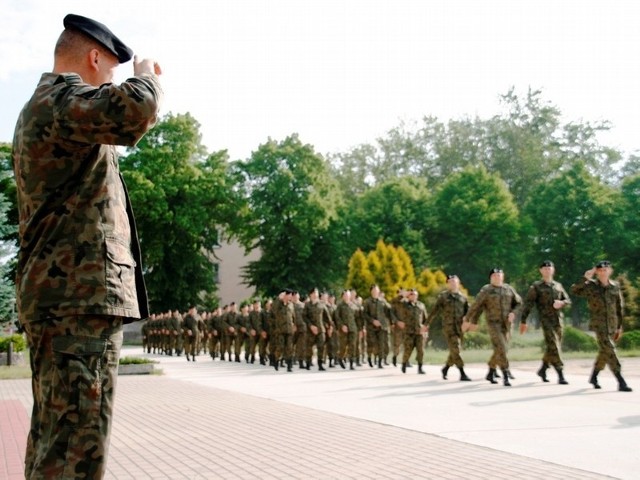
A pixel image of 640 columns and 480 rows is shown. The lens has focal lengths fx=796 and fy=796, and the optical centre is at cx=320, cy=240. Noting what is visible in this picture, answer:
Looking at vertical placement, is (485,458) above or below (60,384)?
below

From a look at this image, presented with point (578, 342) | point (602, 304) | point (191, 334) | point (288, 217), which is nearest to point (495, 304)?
point (602, 304)

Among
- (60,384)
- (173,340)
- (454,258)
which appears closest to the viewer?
(60,384)

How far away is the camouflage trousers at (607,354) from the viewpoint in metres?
12.5

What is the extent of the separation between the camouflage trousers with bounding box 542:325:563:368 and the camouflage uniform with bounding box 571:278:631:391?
1.14 meters

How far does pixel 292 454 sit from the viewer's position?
7.21m

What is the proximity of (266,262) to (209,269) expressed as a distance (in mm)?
3901

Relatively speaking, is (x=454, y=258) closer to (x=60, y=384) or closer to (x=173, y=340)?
(x=173, y=340)

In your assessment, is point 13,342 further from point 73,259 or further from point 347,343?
point 73,259

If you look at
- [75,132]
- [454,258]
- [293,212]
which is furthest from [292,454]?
[454,258]

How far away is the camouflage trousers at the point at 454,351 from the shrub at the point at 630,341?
35.5ft

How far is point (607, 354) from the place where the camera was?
12.6 metres

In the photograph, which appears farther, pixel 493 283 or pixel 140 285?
pixel 493 283

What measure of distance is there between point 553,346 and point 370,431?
22.0ft

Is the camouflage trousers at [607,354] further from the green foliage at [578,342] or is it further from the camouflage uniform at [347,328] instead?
the green foliage at [578,342]
